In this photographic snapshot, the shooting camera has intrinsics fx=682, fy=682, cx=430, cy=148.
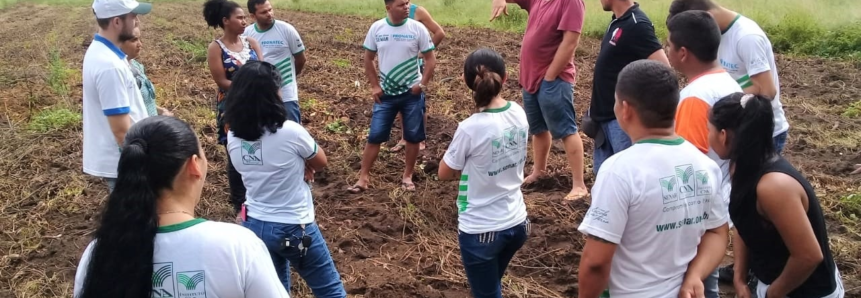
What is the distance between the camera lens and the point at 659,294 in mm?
2275

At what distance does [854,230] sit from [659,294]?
319 cm

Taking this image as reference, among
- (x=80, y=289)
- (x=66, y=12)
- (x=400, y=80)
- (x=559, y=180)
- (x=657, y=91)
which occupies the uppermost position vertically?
(x=657, y=91)

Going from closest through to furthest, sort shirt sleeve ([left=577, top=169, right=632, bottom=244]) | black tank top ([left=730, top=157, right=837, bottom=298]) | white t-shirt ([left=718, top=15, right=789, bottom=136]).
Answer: shirt sleeve ([left=577, top=169, right=632, bottom=244]), black tank top ([left=730, top=157, right=837, bottom=298]), white t-shirt ([left=718, top=15, right=789, bottom=136])

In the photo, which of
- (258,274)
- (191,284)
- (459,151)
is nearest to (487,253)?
(459,151)

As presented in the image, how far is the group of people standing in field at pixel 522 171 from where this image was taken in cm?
183

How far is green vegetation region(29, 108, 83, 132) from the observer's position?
7.39m

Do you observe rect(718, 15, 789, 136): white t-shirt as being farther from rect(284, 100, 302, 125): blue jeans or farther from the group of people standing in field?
rect(284, 100, 302, 125): blue jeans

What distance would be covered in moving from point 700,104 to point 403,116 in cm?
318

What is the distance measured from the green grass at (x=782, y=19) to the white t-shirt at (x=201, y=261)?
11.7 metres

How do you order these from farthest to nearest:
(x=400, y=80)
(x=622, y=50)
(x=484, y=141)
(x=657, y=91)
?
1. (x=400, y=80)
2. (x=622, y=50)
3. (x=484, y=141)
4. (x=657, y=91)

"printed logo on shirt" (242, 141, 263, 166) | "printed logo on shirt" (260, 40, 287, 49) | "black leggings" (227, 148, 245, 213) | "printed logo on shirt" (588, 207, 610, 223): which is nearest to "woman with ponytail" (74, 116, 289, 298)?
"printed logo on shirt" (588, 207, 610, 223)

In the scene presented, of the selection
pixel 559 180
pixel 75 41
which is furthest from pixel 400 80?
pixel 75 41

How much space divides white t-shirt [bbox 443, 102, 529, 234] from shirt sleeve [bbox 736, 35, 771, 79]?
1370 millimetres

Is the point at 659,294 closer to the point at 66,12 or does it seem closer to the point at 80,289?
the point at 80,289
